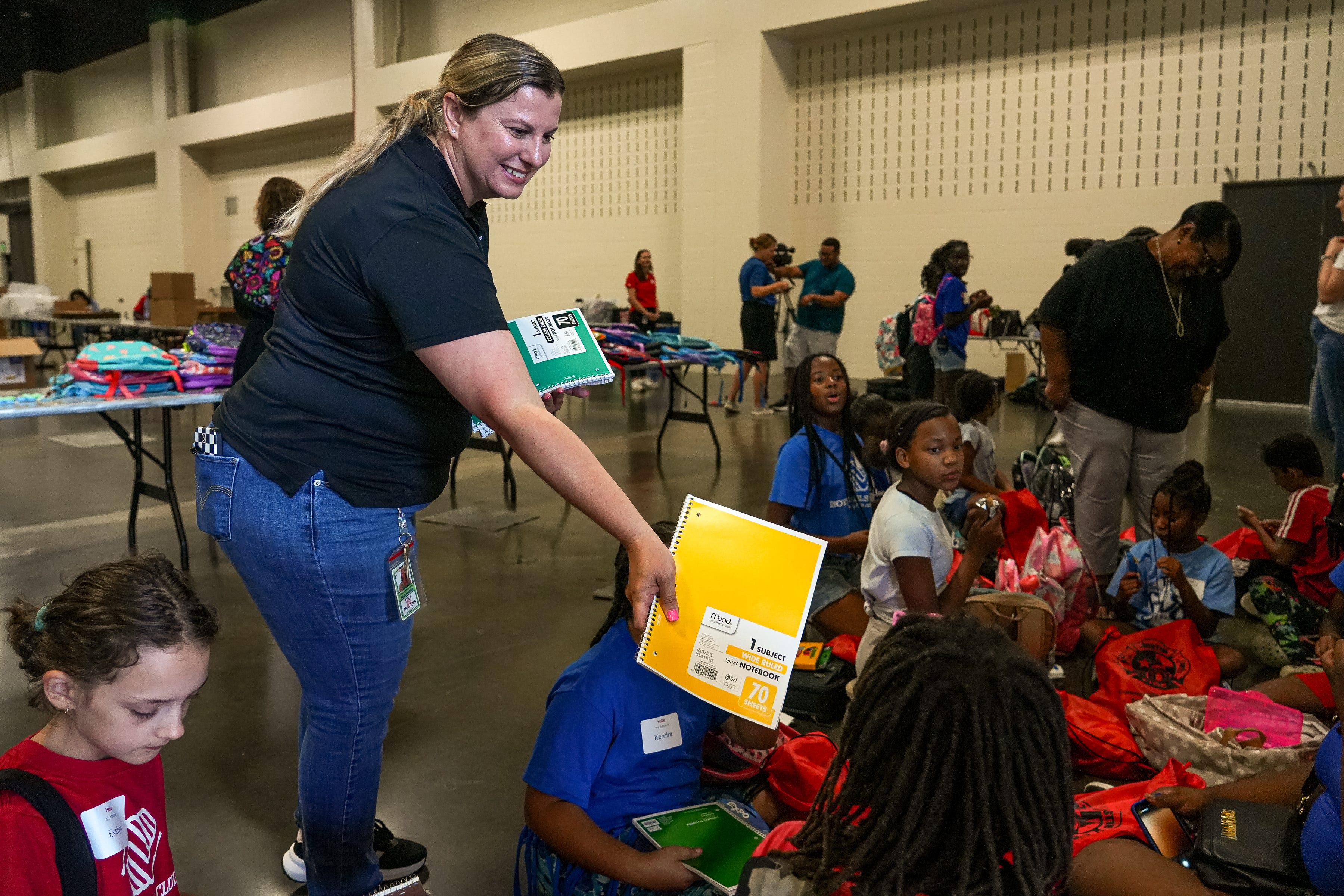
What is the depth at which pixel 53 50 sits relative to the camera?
776 inches

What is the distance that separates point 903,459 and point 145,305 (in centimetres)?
1308

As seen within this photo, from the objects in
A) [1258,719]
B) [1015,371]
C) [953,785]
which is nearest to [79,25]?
[1015,371]

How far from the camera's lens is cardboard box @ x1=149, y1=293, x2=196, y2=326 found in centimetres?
1159

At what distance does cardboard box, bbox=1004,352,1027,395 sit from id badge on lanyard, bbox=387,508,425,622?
9.44m

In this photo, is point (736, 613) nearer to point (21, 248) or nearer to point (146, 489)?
point (146, 489)

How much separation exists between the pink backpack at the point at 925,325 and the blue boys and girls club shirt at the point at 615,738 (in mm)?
5257

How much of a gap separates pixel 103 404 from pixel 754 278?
5791mm

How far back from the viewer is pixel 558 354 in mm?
1704

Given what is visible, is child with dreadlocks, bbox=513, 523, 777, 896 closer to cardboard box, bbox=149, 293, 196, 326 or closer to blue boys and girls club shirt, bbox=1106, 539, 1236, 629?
blue boys and girls club shirt, bbox=1106, 539, 1236, 629

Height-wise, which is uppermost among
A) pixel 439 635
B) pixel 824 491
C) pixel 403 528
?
pixel 403 528

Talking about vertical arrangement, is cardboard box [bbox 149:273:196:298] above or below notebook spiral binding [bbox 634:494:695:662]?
above

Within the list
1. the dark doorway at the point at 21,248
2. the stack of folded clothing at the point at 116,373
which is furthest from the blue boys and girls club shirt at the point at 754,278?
the dark doorway at the point at 21,248

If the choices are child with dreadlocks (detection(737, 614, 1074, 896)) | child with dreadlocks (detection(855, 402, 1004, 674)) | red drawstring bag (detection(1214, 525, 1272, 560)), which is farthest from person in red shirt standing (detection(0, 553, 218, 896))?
red drawstring bag (detection(1214, 525, 1272, 560))

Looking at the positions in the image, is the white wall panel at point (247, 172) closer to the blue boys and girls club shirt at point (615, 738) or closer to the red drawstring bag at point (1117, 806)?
the blue boys and girls club shirt at point (615, 738)
